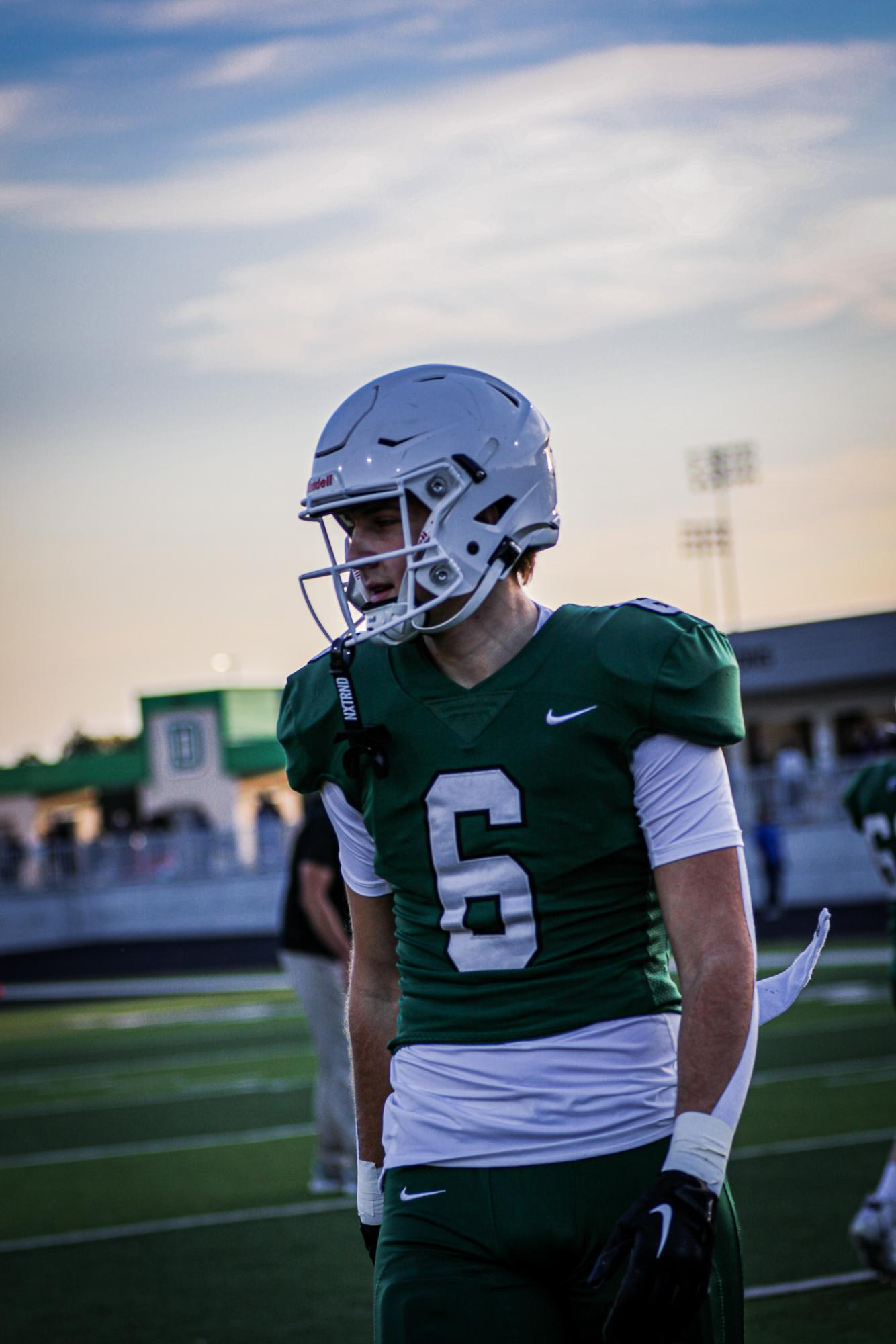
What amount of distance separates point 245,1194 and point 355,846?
17.3 feet

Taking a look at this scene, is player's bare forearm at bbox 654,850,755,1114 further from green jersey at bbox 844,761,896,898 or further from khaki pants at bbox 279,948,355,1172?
khaki pants at bbox 279,948,355,1172

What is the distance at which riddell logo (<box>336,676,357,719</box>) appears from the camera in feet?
8.48

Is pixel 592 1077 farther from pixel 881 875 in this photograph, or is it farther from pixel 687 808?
pixel 881 875

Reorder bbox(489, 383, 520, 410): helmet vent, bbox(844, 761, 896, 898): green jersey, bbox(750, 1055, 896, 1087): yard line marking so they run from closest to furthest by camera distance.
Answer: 1. bbox(489, 383, 520, 410): helmet vent
2. bbox(844, 761, 896, 898): green jersey
3. bbox(750, 1055, 896, 1087): yard line marking

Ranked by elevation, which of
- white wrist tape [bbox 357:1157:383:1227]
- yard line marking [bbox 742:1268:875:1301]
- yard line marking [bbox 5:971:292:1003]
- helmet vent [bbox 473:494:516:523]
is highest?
helmet vent [bbox 473:494:516:523]

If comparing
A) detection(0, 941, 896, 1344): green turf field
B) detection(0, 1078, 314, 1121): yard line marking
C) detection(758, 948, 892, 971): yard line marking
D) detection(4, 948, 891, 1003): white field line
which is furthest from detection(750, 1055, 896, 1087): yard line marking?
detection(4, 948, 891, 1003): white field line

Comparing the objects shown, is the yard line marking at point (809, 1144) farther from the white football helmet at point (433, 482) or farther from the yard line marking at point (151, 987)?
the yard line marking at point (151, 987)

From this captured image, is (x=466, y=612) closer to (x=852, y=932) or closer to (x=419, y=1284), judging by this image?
(x=419, y=1284)

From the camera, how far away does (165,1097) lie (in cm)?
1084

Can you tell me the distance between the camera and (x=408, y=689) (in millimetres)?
2566

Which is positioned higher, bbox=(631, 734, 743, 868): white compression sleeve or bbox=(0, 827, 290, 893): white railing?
bbox=(631, 734, 743, 868): white compression sleeve

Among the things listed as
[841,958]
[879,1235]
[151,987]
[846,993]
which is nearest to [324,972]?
[879,1235]

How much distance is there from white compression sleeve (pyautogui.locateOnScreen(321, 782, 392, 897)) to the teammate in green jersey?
3197 millimetres

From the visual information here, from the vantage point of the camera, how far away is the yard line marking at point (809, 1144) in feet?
25.4
